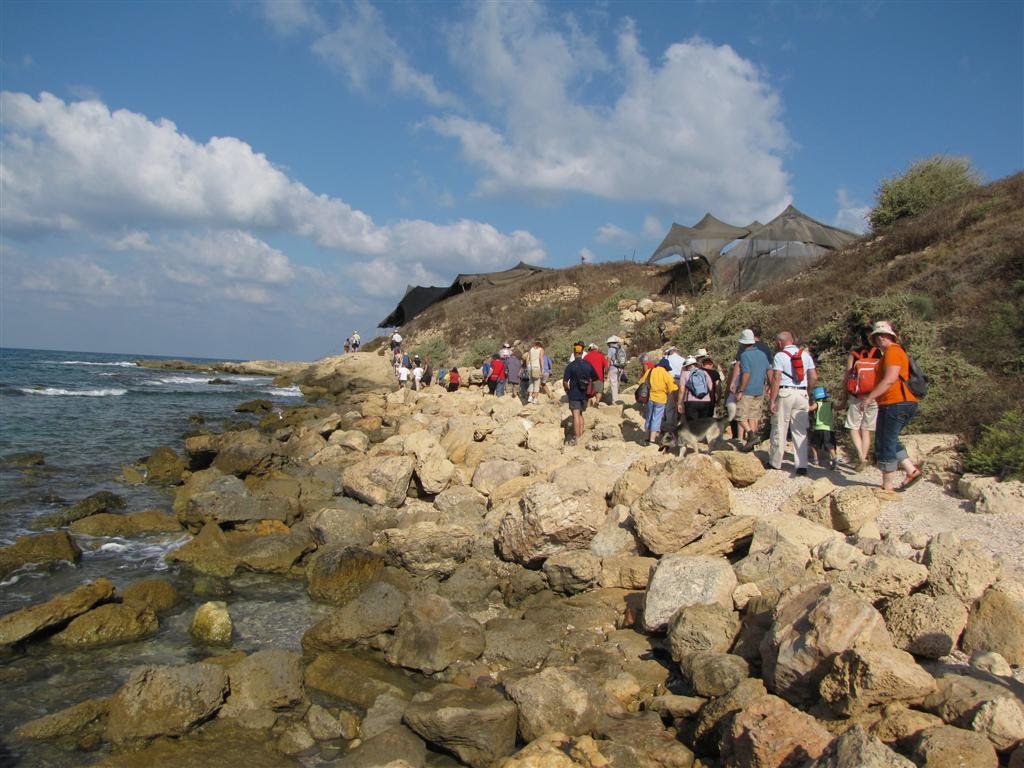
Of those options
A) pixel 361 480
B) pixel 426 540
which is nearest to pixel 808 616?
pixel 426 540

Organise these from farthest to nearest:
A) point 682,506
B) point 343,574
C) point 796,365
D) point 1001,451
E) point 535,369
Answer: point 535,369 → point 796,365 → point 1001,451 → point 343,574 → point 682,506

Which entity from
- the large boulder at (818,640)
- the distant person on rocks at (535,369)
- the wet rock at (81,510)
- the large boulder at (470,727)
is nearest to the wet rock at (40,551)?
the wet rock at (81,510)

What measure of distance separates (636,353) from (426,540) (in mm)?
14431

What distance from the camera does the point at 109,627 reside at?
6.22 meters

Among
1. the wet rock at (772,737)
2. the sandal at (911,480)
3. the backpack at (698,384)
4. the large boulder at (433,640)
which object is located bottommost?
the large boulder at (433,640)

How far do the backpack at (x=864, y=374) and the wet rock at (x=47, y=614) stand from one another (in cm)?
838

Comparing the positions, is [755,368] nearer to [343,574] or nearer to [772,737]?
[343,574]

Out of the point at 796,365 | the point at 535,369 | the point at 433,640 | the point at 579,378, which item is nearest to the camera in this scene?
the point at 433,640

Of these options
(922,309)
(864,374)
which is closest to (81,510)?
(864,374)

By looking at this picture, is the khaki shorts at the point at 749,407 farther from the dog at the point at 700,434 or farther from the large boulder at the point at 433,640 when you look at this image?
the large boulder at the point at 433,640

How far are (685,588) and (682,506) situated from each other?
4.39ft

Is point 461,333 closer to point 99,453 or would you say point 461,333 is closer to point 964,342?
point 99,453

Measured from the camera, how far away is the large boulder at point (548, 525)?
7402 millimetres

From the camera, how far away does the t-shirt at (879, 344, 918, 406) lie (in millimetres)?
7094
